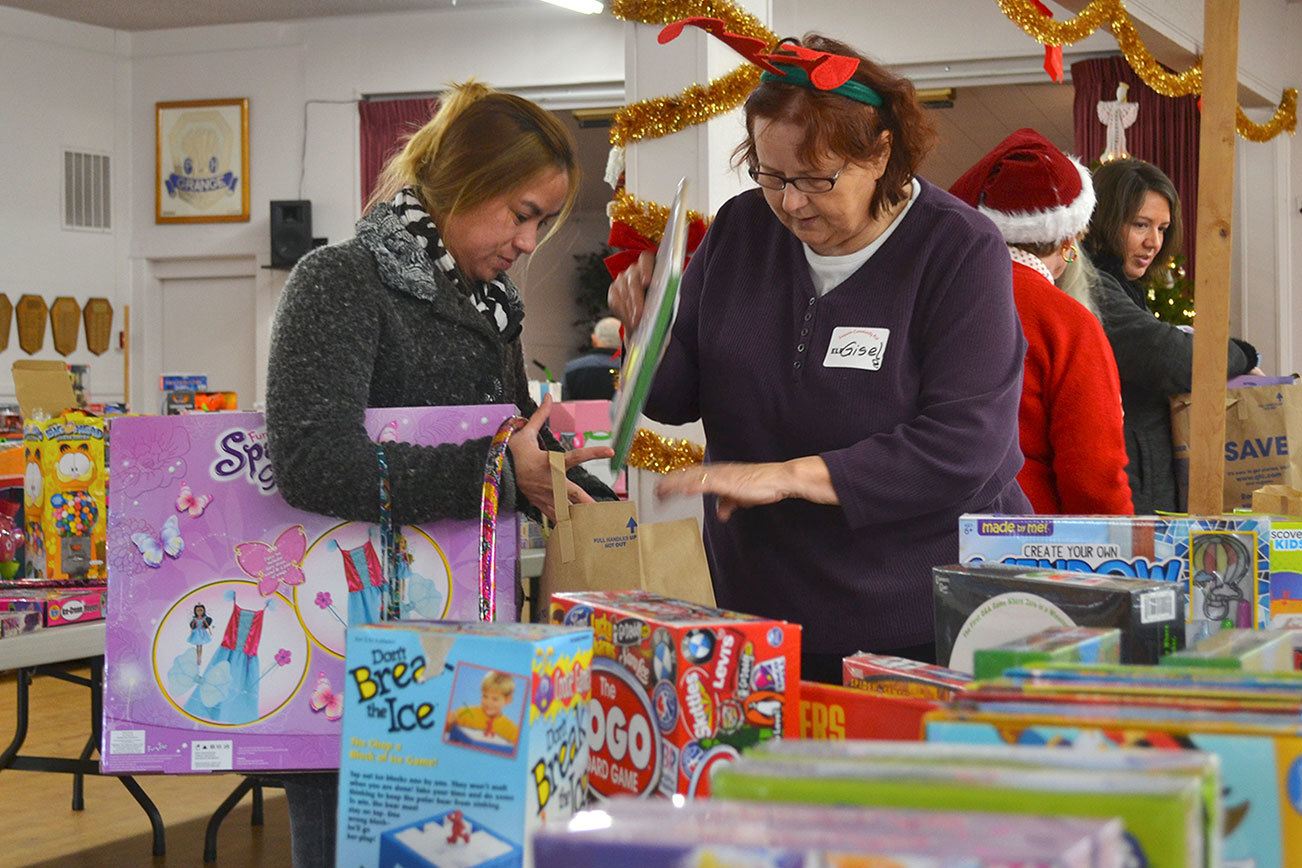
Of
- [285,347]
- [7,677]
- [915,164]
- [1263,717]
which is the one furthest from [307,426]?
[7,677]

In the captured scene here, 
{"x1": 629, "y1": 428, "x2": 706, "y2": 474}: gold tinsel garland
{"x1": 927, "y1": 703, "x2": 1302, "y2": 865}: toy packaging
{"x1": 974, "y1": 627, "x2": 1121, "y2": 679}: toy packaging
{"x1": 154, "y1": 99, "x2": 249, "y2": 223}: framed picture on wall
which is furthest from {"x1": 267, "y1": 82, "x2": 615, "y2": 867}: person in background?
{"x1": 154, "y1": 99, "x2": 249, "y2": 223}: framed picture on wall

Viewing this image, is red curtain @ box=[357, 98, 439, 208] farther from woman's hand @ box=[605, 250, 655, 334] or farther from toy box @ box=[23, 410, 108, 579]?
woman's hand @ box=[605, 250, 655, 334]

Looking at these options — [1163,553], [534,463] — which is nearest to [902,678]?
[1163,553]

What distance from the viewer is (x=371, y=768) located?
0.96 metres

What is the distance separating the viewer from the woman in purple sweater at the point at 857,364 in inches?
64.6

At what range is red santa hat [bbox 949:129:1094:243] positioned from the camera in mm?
2525

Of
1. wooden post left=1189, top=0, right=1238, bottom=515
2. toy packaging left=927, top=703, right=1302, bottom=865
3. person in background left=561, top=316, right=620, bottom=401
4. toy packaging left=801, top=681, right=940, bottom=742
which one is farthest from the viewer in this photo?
person in background left=561, top=316, right=620, bottom=401

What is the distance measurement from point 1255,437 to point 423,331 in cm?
202

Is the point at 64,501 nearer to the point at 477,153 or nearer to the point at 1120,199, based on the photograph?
the point at 477,153

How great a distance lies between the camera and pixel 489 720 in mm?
915

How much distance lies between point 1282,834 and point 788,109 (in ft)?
3.77

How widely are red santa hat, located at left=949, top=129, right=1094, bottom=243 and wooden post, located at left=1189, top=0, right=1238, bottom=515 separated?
40 cm

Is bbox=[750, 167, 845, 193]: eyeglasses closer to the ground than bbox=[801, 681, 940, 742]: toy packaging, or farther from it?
farther from it

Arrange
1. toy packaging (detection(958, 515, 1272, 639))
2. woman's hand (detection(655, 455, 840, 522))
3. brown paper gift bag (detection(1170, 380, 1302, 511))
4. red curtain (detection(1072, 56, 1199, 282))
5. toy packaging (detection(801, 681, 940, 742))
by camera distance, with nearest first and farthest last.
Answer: toy packaging (detection(801, 681, 940, 742)) < toy packaging (detection(958, 515, 1272, 639)) < woman's hand (detection(655, 455, 840, 522)) < brown paper gift bag (detection(1170, 380, 1302, 511)) < red curtain (detection(1072, 56, 1199, 282))
